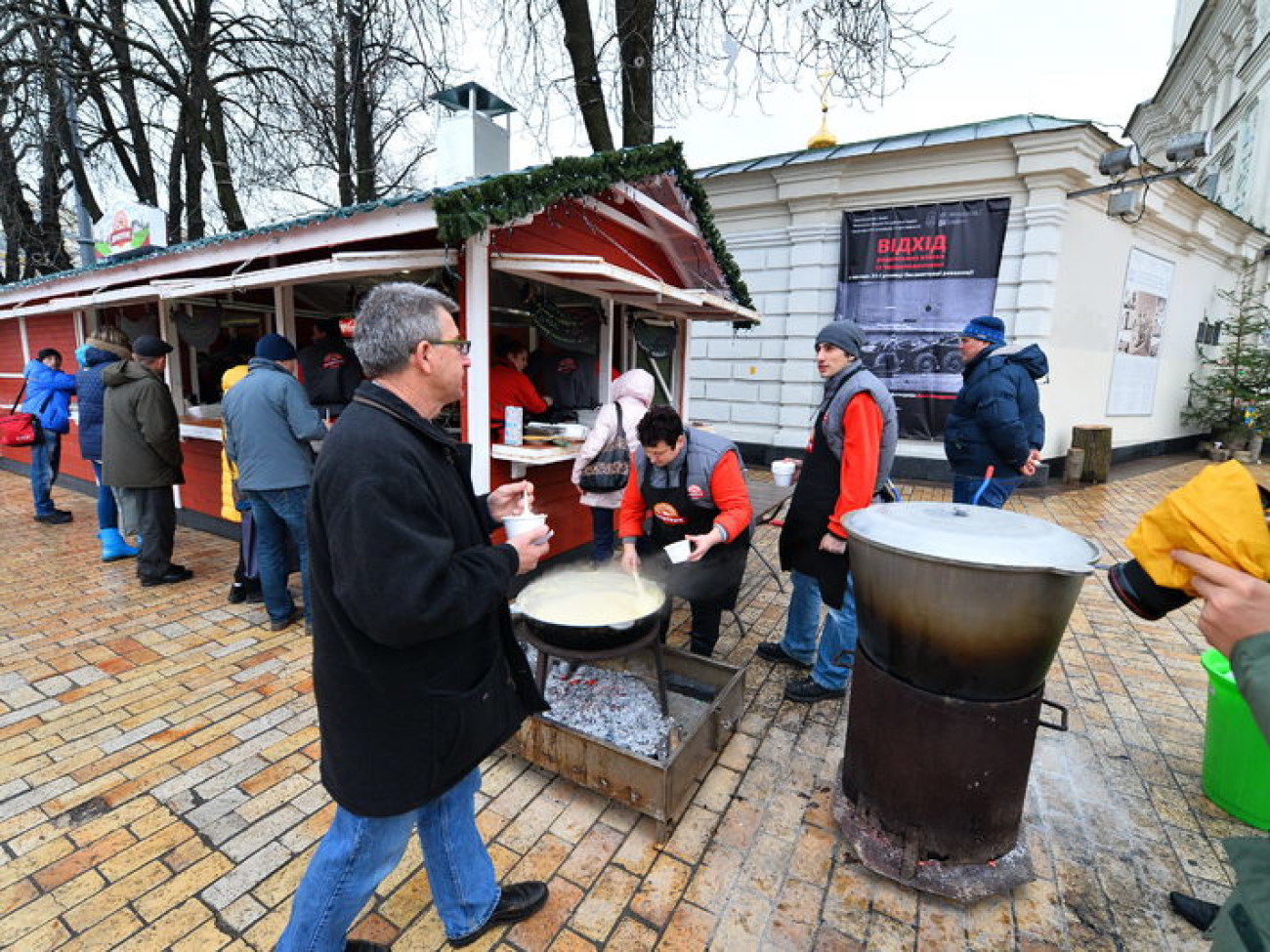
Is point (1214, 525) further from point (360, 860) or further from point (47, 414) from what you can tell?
point (47, 414)

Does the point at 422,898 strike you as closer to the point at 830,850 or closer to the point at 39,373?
the point at 830,850

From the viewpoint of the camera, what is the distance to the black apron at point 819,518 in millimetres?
3256

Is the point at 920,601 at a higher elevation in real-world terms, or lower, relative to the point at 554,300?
lower

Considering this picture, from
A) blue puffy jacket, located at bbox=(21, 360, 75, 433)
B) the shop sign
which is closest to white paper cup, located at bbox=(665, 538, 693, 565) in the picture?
blue puffy jacket, located at bbox=(21, 360, 75, 433)

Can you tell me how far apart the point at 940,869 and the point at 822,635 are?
1386 mm

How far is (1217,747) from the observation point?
8.68ft

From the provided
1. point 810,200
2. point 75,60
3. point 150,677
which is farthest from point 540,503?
point 75,60

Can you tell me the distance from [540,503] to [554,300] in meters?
2.14

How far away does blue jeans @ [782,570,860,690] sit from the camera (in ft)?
11.1

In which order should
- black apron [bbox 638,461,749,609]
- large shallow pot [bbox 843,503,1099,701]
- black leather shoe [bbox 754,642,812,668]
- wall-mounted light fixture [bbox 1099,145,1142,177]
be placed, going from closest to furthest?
large shallow pot [bbox 843,503,1099,701] → black apron [bbox 638,461,749,609] → black leather shoe [bbox 754,642,812,668] → wall-mounted light fixture [bbox 1099,145,1142,177]

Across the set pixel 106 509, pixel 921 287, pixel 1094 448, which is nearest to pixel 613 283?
pixel 106 509

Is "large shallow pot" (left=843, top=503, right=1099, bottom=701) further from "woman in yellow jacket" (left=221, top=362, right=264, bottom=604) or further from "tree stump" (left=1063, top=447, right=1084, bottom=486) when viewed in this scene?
"tree stump" (left=1063, top=447, right=1084, bottom=486)

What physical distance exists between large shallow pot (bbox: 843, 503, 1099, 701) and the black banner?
26.1 feet

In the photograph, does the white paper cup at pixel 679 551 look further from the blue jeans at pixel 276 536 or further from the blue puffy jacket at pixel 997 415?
the blue puffy jacket at pixel 997 415
